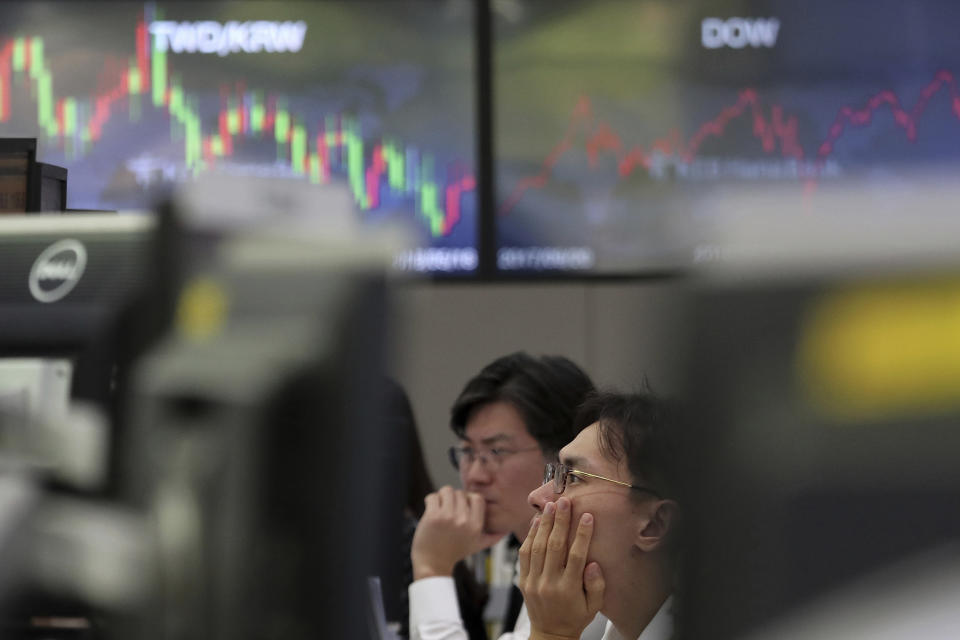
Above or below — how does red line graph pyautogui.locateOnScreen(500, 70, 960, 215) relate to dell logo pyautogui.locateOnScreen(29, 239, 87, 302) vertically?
above

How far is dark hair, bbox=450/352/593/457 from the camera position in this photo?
1.97 m

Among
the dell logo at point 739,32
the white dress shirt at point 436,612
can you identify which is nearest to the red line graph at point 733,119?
the dell logo at point 739,32

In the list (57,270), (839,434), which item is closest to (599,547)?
(57,270)

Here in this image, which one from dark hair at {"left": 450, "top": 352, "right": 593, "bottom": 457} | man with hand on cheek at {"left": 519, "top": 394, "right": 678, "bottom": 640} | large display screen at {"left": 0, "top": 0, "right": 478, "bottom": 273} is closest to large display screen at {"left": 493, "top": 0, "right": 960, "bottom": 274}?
large display screen at {"left": 0, "top": 0, "right": 478, "bottom": 273}

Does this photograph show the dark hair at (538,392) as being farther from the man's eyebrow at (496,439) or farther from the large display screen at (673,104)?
the large display screen at (673,104)

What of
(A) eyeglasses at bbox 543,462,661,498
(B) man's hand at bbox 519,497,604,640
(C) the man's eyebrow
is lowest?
(B) man's hand at bbox 519,497,604,640

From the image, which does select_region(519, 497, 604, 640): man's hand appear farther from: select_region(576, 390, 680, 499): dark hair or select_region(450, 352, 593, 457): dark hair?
select_region(450, 352, 593, 457): dark hair

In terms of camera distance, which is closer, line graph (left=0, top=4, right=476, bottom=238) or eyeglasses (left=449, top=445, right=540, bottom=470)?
eyeglasses (left=449, top=445, right=540, bottom=470)

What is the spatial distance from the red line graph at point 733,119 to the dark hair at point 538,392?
1251 mm

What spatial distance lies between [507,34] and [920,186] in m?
2.94

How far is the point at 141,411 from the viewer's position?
25.5 inches

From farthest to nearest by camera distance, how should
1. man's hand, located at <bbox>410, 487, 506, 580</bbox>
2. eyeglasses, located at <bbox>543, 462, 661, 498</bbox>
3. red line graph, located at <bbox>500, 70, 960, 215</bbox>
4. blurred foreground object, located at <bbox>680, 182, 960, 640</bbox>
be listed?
red line graph, located at <bbox>500, 70, 960, 215</bbox> → man's hand, located at <bbox>410, 487, 506, 580</bbox> → eyeglasses, located at <bbox>543, 462, 661, 498</bbox> → blurred foreground object, located at <bbox>680, 182, 960, 640</bbox>

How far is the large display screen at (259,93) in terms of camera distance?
325 centimetres

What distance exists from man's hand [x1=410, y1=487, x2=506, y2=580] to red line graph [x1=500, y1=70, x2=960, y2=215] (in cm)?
140
